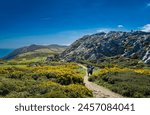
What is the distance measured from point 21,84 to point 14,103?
20.4 ft

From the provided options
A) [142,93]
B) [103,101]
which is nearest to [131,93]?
[142,93]

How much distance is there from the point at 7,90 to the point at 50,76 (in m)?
8.55

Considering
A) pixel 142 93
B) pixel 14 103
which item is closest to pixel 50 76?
pixel 142 93

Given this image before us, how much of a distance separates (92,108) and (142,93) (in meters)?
9.77

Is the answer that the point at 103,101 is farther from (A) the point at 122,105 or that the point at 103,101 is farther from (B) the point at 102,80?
(B) the point at 102,80

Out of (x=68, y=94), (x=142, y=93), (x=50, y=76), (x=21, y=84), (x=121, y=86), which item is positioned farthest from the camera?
(x=50, y=76)

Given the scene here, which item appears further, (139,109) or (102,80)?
(102,80)

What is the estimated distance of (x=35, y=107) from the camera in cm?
1326

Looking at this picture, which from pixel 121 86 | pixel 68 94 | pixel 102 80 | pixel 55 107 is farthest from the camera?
pixel 102 80

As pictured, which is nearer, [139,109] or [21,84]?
[139,109]

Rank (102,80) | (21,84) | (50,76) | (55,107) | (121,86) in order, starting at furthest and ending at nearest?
(102,80) → (50,76) → (121,86) → (21,84) → (55,107)

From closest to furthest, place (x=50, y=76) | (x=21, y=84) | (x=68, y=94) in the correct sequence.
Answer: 1. (x=68, y=94)
2. (x=21, y=84)
3. (x=50, y=76)

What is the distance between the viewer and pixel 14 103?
1383cm

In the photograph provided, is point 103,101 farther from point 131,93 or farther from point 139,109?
point 131,93
